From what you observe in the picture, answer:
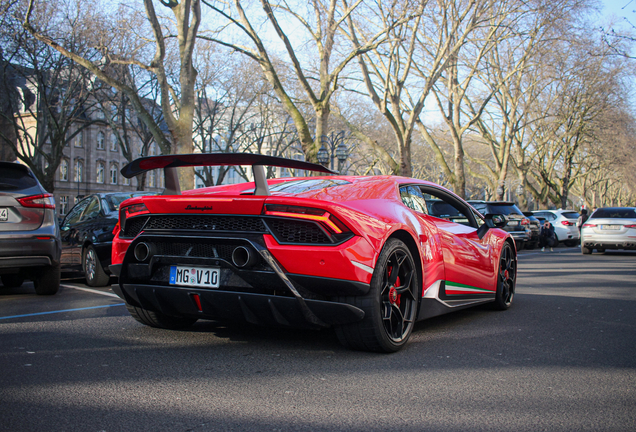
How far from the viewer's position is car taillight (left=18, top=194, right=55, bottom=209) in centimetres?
715

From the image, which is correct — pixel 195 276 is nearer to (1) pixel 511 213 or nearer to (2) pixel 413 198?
(2) pixel 413 198

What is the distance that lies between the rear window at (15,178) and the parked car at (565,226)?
22.4 metres

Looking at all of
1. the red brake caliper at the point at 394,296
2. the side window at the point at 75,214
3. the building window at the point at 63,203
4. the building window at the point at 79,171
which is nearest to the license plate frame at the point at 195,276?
the red brake caliper at the point at 394,296

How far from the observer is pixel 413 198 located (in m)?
5.16

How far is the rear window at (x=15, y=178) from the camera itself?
7.11 metres

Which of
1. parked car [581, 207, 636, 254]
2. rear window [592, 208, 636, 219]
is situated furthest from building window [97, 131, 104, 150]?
parked car [581, 207, 636, 254]

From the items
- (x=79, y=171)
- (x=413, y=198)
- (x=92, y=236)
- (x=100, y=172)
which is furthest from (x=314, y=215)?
(x=100, y=172)

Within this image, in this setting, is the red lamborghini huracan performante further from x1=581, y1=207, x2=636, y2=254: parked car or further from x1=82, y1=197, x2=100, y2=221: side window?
x1=581, y1=207, x2=636, y2=254: parked car

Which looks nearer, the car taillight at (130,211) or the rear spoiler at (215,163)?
the rear spoiler at (215,163)

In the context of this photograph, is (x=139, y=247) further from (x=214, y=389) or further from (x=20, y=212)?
(x=20, y=212)

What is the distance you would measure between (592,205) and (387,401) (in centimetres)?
7899

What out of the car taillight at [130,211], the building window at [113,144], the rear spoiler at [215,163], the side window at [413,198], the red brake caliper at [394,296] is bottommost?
the red brake caliper at [394,296]

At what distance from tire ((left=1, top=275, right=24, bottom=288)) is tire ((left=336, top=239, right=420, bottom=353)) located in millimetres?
6316

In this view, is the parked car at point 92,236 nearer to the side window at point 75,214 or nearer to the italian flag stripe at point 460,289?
the side window at point 75,214
